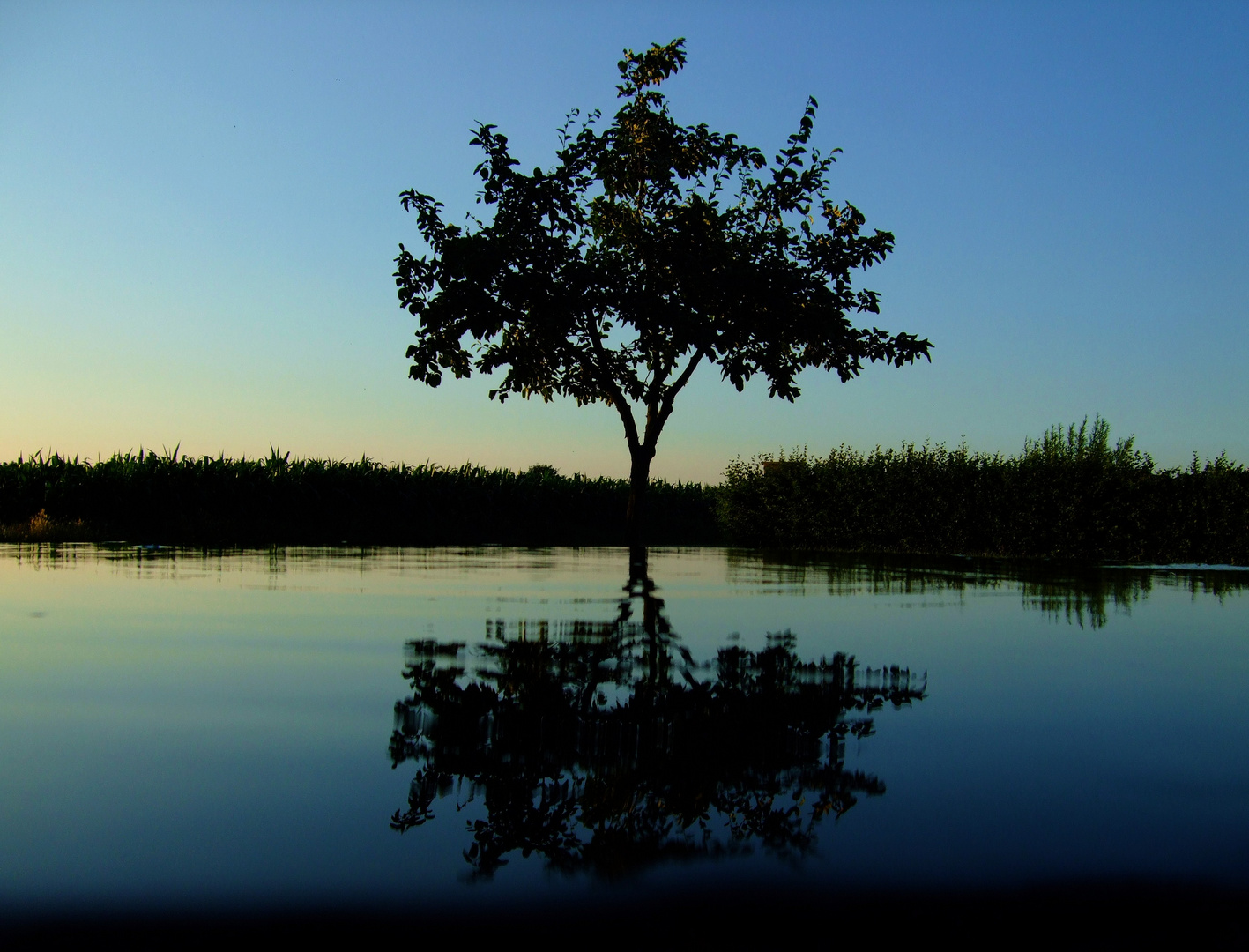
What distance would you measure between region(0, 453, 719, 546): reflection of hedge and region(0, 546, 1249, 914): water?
60.5 feet

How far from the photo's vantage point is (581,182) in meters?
23.4

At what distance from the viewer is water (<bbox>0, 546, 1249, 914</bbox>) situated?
11.2 ft

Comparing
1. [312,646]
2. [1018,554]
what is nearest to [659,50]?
[1018,554]

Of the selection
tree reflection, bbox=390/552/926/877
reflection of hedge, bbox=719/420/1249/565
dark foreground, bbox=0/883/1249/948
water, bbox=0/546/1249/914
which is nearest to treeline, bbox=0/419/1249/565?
reflection of hedge, bbox=719/420/1249/565

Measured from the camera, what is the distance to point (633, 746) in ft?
16.2

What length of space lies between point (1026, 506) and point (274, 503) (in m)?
21.3

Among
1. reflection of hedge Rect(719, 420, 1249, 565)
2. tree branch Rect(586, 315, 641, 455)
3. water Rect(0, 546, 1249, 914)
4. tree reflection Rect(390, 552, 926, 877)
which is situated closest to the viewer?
water Rect(0, 546, 1249, 914)

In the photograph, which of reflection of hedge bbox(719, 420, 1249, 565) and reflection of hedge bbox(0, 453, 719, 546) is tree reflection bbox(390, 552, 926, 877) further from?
reflection of hedge bbox(0, 453, 719, 546)

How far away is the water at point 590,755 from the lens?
341 cm

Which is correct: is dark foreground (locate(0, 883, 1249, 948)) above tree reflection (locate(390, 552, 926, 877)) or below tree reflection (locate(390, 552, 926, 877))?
below

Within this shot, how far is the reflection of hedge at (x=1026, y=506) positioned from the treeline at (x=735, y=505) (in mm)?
34

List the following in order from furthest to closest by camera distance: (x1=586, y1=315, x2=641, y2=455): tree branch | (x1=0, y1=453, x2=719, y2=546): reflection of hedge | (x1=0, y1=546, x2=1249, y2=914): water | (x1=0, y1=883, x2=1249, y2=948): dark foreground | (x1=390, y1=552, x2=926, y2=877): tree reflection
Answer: (x1=0, y1=453, x2=719, y2=546): reflection of hedge, (x1=586, y1=315, x2=641, y2=455): tree branch, (x1=390, y1=552, x2=926, y2=877): tree reflection, (x1=0, y1=546, x2=1249, y2=914): water, (x1=0, y1=883, x2=1249, y2=948): dark foreground

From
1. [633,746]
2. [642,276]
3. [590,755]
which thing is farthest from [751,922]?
[642,276]

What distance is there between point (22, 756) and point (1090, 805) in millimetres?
4818
